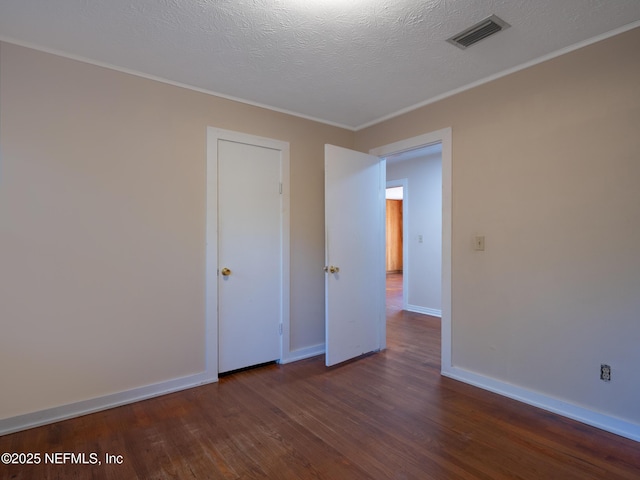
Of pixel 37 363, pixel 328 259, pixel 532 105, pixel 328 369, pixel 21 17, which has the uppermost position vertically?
pixel 21 17

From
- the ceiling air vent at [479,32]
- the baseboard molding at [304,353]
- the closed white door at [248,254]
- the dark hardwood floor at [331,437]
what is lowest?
the dark hardwood floor at [331,437]

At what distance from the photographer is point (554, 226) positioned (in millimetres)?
2363

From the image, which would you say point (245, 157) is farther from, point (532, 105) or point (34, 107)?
point (532, 105)

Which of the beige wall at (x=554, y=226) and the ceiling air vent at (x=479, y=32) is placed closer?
the ceiling air vent at (x=479, y=32)

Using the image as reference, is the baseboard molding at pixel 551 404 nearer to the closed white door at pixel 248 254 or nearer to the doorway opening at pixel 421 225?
the closed white door at pixel 248 254

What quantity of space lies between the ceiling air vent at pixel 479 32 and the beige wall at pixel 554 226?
633 millimetres

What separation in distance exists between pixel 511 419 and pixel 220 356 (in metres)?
2.28

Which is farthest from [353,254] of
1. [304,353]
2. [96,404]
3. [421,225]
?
[421,225]

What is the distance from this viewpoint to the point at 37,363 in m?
2.22

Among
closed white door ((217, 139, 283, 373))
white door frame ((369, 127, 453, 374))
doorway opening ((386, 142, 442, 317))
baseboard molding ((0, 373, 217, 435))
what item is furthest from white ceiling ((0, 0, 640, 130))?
doorway opening ((386, 142, 442, 317))

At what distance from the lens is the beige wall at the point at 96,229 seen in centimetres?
216

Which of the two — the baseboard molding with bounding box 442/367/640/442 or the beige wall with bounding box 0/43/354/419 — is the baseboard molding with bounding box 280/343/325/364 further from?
the baseboard molding with bounding box 442/367/640/442

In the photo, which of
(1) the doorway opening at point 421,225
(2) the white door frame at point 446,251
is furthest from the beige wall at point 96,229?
(1) the doorway opening at point 421,225

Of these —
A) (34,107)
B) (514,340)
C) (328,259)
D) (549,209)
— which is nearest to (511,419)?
(514,340)
